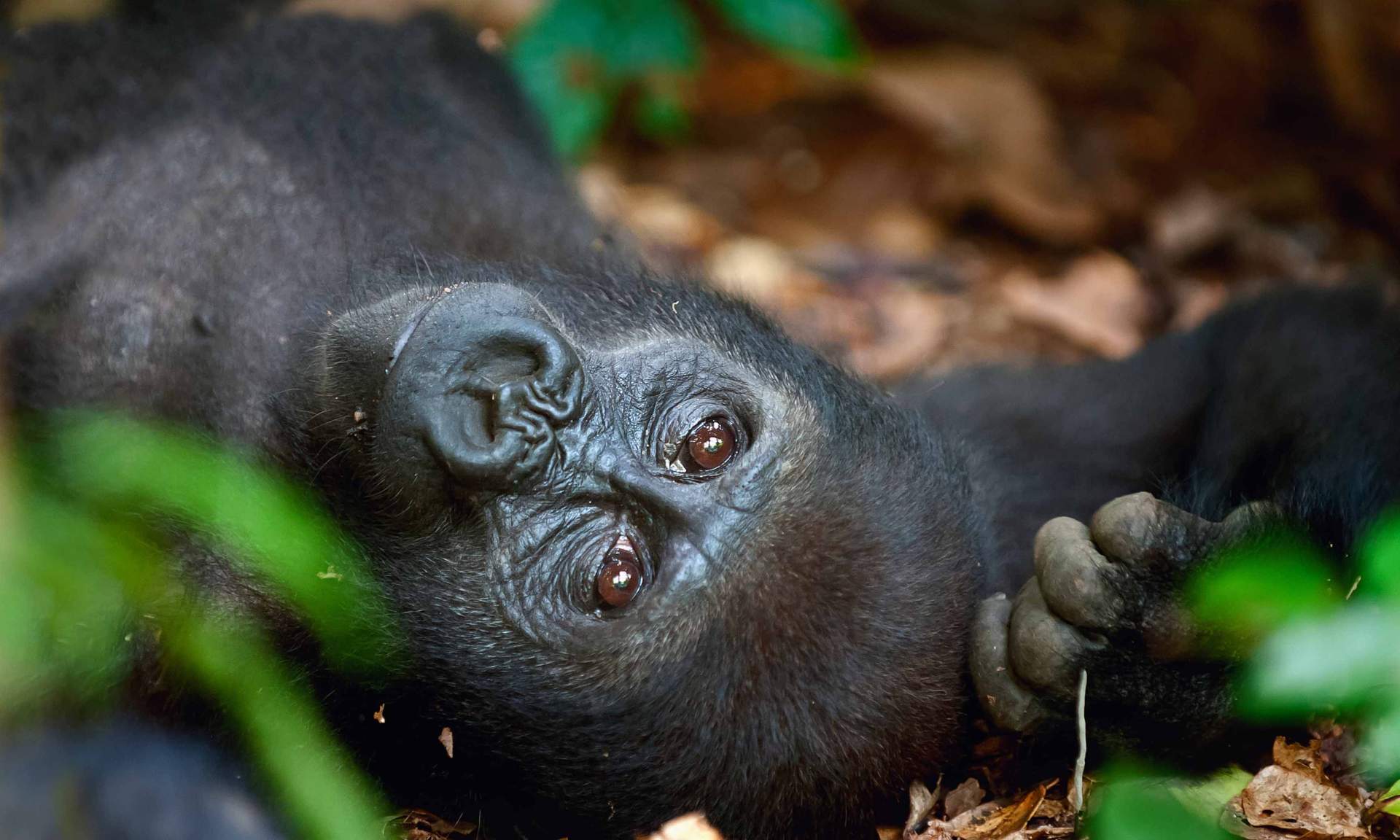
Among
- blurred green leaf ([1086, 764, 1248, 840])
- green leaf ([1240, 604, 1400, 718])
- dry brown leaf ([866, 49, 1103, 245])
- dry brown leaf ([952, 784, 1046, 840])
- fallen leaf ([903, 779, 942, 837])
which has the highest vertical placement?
green leaf ([1240, 604, 1400, 718])

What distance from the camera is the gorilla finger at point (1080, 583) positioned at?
268cm

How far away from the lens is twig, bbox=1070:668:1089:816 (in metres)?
2.59

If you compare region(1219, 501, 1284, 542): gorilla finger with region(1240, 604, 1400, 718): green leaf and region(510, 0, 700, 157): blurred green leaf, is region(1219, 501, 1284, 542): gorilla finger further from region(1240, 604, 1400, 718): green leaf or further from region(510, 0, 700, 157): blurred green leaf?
region(510, 0, 700, 157): blurred green leaf

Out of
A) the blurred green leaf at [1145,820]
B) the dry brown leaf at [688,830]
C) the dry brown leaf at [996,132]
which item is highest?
the blurred green leaf at [1145,820]

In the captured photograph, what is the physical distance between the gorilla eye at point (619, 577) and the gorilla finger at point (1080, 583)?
0.85m

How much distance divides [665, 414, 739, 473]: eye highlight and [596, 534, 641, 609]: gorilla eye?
0.20 meters

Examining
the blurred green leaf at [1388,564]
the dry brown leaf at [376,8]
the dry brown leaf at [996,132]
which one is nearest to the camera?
the blurred green leaf at [1388,564]

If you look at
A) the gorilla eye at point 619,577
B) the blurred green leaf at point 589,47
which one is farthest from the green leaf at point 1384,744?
the blurred green leaf at point 589,47

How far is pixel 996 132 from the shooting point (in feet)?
20.5

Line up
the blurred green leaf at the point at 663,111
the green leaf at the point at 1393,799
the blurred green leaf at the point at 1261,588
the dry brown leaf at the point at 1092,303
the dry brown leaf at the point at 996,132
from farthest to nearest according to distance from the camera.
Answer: the blurred green leaf at the point at 663,111
the dry brown leaf at the point at 996,132
the dry brown leaf at the point at 1092,303
the green leaf at the point at 1393,799
the blurred green leaf at the point at 1261,588

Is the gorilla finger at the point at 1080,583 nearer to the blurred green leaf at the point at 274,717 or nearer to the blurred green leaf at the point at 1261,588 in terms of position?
the blurred green leaf at the point at 1261,588

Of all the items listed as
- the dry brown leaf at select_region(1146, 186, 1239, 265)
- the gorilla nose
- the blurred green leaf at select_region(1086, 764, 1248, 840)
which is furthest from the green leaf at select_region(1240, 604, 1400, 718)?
the dry brown leaf at select_region(1146, 186, 1239, 265)

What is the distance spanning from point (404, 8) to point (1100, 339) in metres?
2.91

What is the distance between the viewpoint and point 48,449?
129 inches
